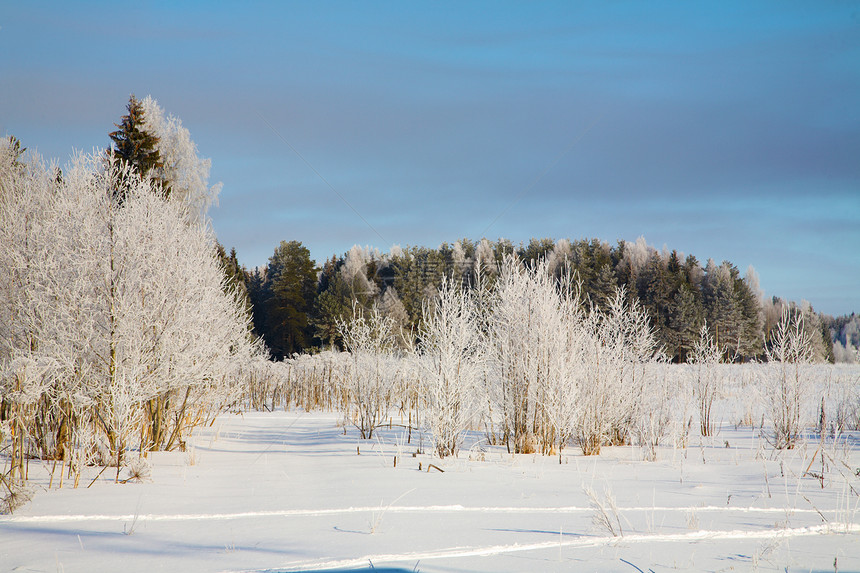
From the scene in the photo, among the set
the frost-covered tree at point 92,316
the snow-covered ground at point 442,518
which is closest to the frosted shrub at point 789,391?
the snow-covered ground at point 442,518

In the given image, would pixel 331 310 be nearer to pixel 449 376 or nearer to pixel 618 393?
pixel 618 393

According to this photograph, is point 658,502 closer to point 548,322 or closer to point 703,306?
point 548,322

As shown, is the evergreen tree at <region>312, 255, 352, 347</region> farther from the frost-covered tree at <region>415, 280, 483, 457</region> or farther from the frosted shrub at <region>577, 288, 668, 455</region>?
the frost-covered tree at <region>415, 280, 483, 457</region>

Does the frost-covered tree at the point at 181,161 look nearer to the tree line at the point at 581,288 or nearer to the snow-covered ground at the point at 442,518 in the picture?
the tree line at the point at 581,288

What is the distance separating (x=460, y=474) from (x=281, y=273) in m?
38.2

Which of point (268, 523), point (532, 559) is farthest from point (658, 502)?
point (268, 523)

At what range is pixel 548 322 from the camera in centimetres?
1005

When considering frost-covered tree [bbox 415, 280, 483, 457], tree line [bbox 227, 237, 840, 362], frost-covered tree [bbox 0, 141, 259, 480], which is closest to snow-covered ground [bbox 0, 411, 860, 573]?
frost-covered tree [bbox 415, 280, 483, 457]

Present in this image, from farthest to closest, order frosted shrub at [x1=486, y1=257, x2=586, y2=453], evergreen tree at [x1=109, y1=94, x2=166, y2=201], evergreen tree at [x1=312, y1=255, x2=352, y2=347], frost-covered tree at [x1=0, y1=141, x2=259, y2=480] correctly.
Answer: evergreen tree at [x1=312, y1=255, x2=352, y2=347] → evergreen tree at [x1=109, y1=94, x2=166, y2=201] → frosted shrub at [x1=486, y1=257, x2=586, y2=453] → frost-covered tree at [x1=0, y1=141, x2=259, y2=480]

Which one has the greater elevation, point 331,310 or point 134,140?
point 134,140

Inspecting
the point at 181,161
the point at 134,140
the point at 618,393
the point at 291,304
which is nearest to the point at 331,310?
the point at 291,304

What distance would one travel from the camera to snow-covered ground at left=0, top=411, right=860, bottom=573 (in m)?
3.82

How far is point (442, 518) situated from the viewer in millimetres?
5113

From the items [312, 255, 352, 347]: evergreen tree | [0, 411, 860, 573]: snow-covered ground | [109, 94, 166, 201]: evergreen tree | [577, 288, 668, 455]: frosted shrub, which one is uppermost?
[109, 94, 166, 201]: evergreen tree
